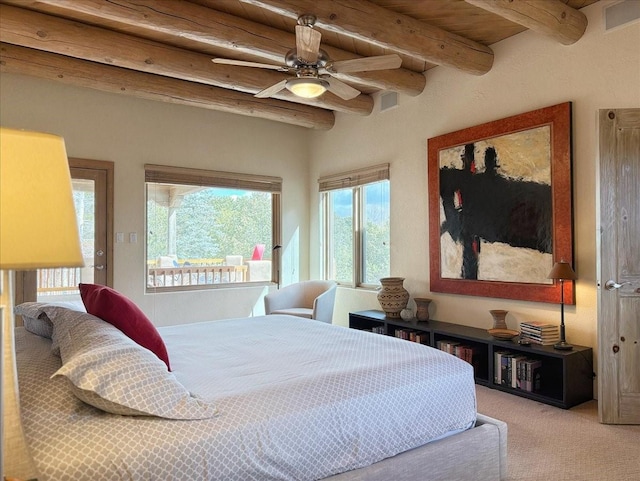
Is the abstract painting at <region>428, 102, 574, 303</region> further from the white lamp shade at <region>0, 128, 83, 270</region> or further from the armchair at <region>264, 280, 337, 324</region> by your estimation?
the white lamp shade at <region>0, 128, 83, 270</region>

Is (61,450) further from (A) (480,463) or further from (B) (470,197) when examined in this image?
(B) (470,197)

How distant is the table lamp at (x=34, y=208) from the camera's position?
A: 725 millimetres

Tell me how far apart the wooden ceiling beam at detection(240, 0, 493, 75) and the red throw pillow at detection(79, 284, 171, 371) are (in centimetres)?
202

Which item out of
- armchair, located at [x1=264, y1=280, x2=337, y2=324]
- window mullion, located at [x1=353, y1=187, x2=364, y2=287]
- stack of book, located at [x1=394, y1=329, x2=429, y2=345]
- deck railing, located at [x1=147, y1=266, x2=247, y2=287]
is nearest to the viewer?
stack of book, located at [x1=394, y1=329, x2=429, y2=345]

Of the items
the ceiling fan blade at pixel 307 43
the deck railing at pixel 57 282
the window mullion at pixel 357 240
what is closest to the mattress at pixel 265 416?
the ceiling fan blade at pixel 307 43

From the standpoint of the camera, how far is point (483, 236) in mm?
4008

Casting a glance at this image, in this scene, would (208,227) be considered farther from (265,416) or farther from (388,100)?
(265,416)

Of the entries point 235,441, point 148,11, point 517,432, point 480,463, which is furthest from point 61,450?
point 148,11

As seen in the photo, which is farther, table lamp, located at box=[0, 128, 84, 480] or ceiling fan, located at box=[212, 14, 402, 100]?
ceiling fan, located at box=[212, 14, 402, 100]

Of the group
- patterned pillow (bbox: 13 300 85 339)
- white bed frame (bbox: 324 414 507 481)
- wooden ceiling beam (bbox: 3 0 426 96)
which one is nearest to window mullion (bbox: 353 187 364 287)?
wooden ceiling beam (bbox: 3 0 426 96)

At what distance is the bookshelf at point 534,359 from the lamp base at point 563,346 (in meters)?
0.03

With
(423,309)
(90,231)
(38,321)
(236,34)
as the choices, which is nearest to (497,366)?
(423,309)

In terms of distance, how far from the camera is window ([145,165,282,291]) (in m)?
5.18

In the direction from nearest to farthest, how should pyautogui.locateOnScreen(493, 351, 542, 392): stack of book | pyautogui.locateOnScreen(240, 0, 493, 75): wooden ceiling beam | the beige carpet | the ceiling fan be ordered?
the beige carpet, the ceiling fan, pyautogui.locateOnScreen(240, 0, 493, 75): wooden ceiling beam, pyautogui.locateOnScreen(493, 351, 542, 392): stack of book
